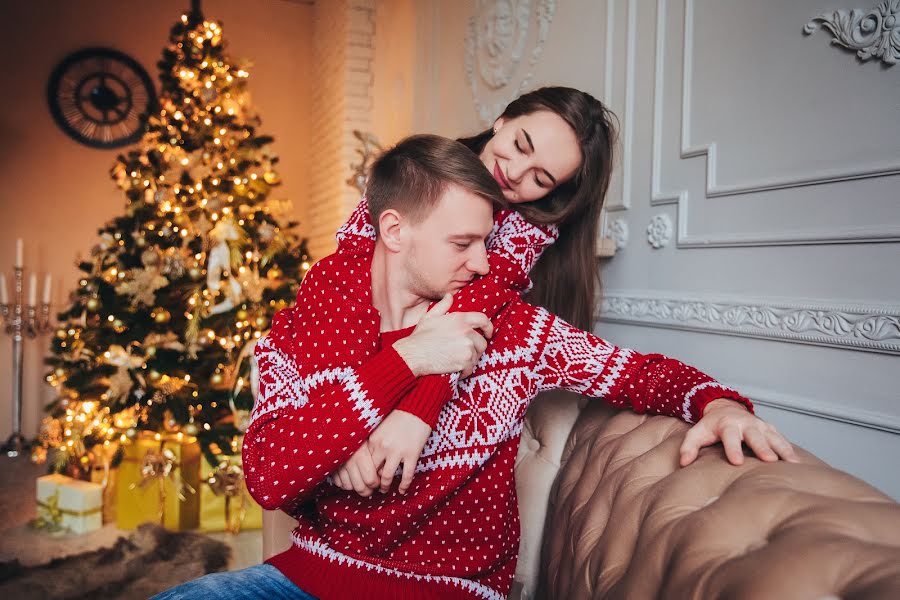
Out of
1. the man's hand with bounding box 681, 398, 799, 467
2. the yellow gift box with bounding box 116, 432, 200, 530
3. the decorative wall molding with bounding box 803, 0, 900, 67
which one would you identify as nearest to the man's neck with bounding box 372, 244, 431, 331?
the man's hand with bounding box 681, 398, 799, 467

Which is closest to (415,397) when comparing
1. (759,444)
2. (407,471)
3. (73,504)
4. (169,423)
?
(407,471)

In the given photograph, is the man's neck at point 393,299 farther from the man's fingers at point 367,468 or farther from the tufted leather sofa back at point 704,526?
the tufted leather sofa back at point 704,526

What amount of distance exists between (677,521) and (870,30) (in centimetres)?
101

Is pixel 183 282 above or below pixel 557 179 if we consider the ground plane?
below

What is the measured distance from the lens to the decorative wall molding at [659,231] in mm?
1726

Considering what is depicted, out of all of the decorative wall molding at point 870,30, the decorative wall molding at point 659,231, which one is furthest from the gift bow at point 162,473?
the decorative wall molding at point 870,30

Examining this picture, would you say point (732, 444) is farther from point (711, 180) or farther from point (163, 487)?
point (163, 487)

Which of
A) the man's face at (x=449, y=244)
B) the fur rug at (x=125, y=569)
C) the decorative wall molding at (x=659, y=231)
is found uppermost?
the decorative wall molding at (x=659, y=231)

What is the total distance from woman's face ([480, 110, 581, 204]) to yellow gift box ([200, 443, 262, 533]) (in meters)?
2.10

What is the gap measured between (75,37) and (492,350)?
200 inches

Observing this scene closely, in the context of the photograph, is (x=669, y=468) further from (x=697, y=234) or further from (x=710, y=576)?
(x=697, y=234)

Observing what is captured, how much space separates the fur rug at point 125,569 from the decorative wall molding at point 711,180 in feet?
7.30

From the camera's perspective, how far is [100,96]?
4.86m

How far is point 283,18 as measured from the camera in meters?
5.54
